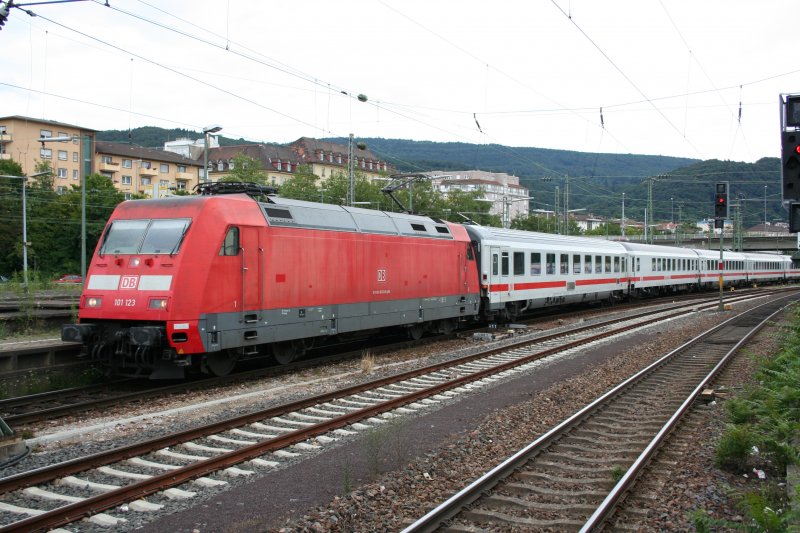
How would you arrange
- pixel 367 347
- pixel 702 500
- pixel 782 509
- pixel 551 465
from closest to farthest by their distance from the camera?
pixel 782 509 < pixel 702 500 < pixel 551 465 < pixel 367 347

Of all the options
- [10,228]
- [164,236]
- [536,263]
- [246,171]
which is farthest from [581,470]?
[10,228]

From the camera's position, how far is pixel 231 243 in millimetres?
12258

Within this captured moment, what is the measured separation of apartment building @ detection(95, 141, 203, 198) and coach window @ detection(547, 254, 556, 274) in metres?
64.2

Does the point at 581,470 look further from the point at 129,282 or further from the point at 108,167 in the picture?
the point at 108,167

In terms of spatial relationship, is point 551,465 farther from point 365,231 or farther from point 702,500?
point 365,231

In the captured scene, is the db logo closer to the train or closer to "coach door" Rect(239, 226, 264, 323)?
the train

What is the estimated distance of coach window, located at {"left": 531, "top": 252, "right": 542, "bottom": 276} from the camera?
25328 millimetres

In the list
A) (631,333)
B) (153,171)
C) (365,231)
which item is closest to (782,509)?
(365,231)

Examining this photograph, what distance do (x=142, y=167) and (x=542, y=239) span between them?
225 feet

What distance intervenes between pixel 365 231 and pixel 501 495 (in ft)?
34.1

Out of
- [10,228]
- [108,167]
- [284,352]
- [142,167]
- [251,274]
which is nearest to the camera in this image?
[251,274]

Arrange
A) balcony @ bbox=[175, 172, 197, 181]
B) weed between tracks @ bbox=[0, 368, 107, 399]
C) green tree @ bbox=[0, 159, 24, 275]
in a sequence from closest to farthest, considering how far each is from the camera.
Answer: weed between tracks @ bbox=[0, 368, 107, 399] < green tree @ bbox=[0, 159, 24, 275] < balcony @ bbox=[175, 172, 197, 181]

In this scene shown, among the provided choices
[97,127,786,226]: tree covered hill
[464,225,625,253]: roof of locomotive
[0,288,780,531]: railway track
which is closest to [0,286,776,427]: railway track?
[0,288,780,531]: railway track

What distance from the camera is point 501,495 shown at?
6.68 meters
